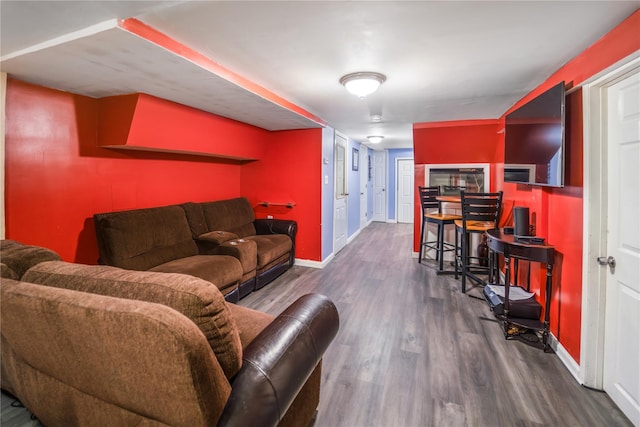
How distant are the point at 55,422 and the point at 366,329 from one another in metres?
2.07

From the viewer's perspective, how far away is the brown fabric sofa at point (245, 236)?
10.9 ft

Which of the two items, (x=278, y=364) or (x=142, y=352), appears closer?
(x=142, y=352)

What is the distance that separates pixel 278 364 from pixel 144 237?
2.30 metres

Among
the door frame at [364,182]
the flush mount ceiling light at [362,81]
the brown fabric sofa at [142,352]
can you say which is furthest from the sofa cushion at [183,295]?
the door frame at [364,182]

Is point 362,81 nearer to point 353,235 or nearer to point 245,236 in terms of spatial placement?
point 245,236

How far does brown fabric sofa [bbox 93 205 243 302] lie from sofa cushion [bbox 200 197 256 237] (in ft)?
1.37

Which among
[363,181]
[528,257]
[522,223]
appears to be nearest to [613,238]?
[528,257]

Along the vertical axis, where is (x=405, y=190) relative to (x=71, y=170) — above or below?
above

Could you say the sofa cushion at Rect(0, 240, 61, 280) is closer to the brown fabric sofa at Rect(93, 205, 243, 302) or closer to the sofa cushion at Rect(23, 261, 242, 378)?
the sofa cushion at Rect(23, 261, 242, 378)

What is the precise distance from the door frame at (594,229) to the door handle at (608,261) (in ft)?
0.08

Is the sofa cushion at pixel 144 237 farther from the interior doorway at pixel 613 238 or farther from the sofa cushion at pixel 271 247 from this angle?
the interior doorway at pixel 613 238

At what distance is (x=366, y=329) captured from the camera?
8.73ft

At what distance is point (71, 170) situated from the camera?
2.56m

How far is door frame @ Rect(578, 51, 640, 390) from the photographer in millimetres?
1812
